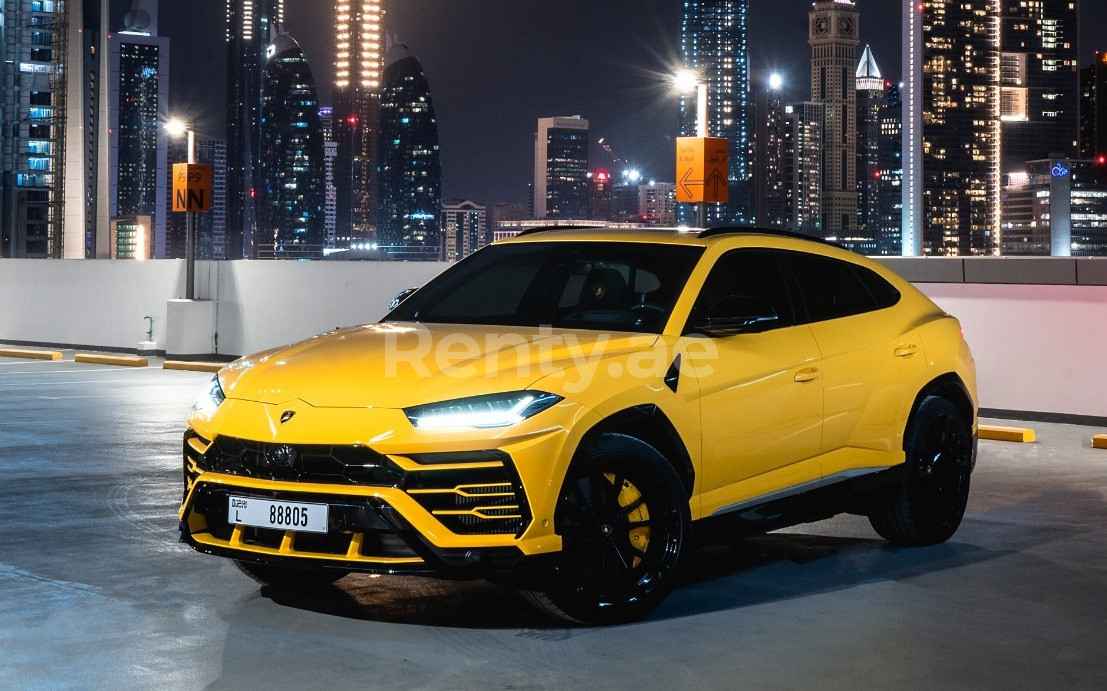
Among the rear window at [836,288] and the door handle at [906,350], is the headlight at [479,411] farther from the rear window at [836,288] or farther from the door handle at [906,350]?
the door handle at [906,350]

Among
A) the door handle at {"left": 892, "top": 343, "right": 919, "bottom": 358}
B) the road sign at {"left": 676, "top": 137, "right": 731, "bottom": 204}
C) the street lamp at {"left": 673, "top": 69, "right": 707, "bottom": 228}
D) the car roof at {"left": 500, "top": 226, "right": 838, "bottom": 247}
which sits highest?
the street lamp at {"left": 673, "top": 69, "right": 707, "bottom": 228}

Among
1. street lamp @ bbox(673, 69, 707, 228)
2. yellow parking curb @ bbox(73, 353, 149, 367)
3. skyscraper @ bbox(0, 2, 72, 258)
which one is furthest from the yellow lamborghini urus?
skyscraper @ bbox(0, 2, 72, 258)

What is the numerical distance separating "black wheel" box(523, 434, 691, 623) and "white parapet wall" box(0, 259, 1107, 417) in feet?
32.8

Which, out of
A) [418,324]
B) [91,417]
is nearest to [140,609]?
[418,324]

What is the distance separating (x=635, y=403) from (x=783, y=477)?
1200 millimetres

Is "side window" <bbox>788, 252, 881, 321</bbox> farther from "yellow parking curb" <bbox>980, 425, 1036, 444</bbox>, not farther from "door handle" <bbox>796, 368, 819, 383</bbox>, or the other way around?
"yellow parking curb" <bbox>980, 425, 1036, 444</bbox>

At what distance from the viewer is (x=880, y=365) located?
25.7ft

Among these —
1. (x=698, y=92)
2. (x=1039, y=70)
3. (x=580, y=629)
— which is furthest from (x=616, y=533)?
(x=1039, y=70)

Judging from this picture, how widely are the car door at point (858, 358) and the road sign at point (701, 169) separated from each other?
1343 cm

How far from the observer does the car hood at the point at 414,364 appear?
234 inches

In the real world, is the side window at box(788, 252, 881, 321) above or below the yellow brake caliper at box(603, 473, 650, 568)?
above

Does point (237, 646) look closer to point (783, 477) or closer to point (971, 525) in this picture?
point (783, 477)

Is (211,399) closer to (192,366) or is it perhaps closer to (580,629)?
(580,629)

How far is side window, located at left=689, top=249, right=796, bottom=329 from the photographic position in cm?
724
